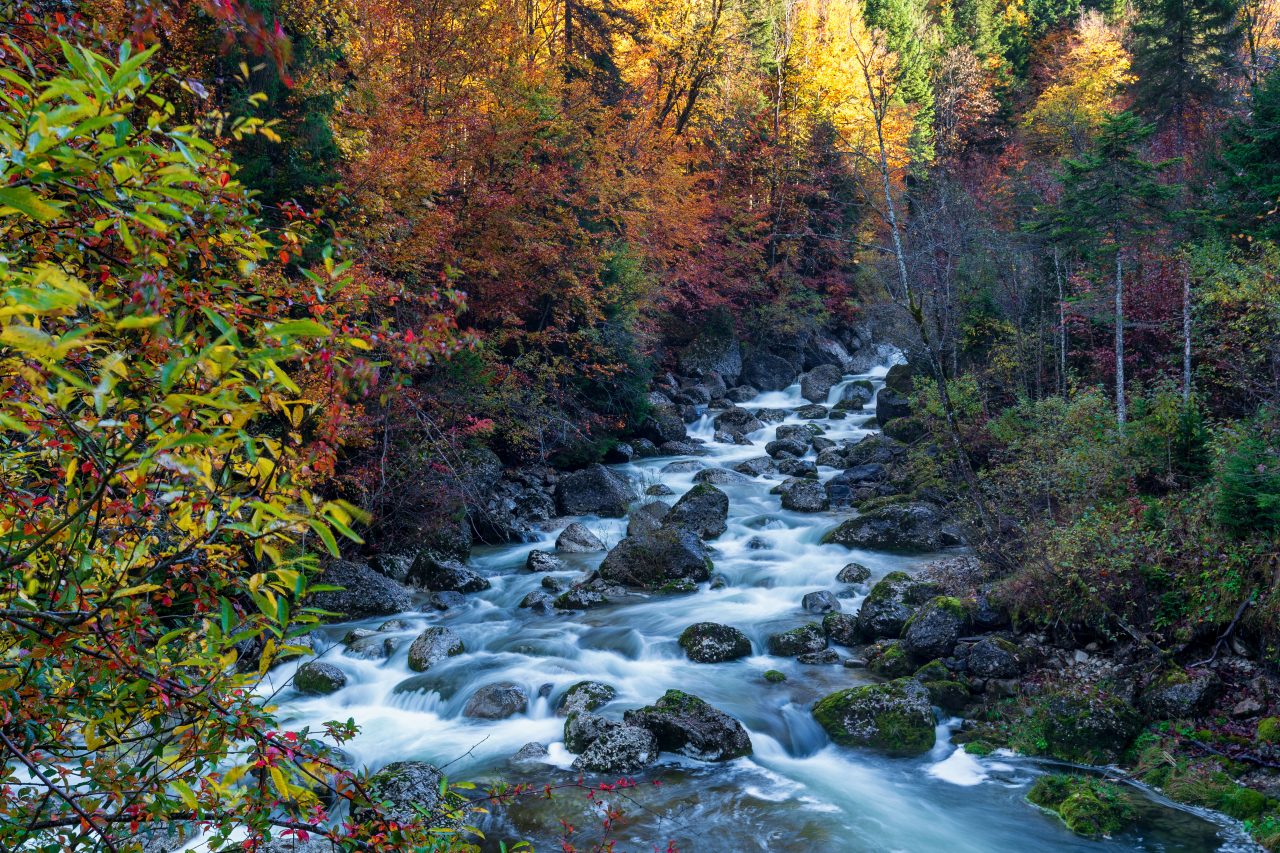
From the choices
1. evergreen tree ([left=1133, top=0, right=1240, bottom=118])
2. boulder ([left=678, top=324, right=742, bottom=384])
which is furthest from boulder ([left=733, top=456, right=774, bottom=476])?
evergreen tree ([left=1133, top=0, right=1240, bottom=118])

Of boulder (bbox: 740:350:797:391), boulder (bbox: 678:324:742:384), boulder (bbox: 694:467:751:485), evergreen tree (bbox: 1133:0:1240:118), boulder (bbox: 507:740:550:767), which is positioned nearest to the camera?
boulder (bbox: 507:740:550:767)

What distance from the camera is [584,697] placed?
9445 millimetres

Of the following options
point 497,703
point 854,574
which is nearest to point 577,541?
point 854,574

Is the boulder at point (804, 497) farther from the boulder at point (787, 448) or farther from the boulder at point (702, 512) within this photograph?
the boulder at point (787, 448)

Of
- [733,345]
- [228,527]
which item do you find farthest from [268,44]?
[733,345]

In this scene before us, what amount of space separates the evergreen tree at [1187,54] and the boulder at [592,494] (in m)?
21.7

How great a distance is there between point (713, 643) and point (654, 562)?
3057 mm

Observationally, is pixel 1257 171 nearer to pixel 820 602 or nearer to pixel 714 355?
pixel 820 602

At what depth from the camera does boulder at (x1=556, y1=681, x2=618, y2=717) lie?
9328mm

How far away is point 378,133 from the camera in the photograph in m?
15.5

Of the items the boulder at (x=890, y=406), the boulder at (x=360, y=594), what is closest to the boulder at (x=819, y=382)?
the boulder at (x=890, y=406)

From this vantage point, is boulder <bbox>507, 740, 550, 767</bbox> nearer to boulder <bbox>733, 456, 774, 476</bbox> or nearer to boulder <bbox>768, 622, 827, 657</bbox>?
boulder <bbox>768, 622, 827, 657</bbox>

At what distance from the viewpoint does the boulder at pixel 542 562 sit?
14617mm

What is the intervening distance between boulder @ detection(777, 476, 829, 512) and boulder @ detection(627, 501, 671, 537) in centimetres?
292
